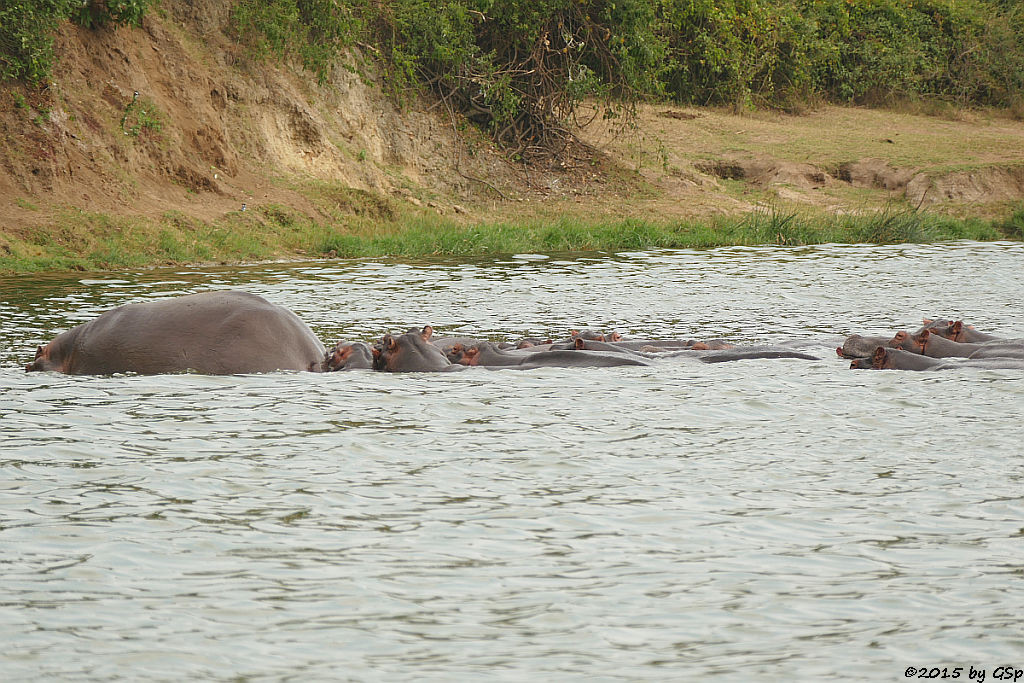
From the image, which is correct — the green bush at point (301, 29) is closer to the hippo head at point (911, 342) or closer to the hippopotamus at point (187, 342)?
the hippopotamus at point (187, 342)

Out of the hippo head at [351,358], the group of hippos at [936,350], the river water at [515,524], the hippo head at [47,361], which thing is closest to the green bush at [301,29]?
the river water at [515,524]

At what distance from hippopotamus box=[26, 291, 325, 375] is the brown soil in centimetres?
713

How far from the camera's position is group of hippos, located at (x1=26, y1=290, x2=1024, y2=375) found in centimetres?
786

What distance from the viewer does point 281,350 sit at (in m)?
8.02

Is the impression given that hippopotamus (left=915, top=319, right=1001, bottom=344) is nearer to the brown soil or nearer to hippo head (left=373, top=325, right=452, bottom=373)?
hippo head (left=373, top=325, right=452, bottom=373)

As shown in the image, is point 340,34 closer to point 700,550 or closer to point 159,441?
point 159,441

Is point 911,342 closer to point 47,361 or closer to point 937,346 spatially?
point 937,346

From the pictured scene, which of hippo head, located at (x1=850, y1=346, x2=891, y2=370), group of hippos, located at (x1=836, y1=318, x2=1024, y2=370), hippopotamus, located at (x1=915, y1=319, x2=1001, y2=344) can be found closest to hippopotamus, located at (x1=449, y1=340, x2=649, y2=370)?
hippo head, located at (x1=850, y1=346, x2=891, y2=370)

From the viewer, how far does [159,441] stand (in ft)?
19.6

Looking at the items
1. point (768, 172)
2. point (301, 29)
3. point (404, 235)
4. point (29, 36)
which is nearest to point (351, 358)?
point (29, 36)

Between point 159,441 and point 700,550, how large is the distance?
2893 millimetres

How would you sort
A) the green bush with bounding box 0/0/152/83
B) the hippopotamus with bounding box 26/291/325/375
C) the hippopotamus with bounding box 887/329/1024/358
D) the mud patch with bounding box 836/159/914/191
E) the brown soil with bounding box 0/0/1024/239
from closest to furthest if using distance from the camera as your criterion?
the hippopotamus with bounding box 26/291/325/375, the hippopotamus with bounding box 887/329/1024/358, the green bush with bounding box 0/0/152/83, the brown soil with bounding box 0/0/1024/239, the mud patch with bounding box 836/159/914/191

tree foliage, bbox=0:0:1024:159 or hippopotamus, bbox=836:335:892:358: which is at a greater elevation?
tree foliage, bbox=0:0:1024:159

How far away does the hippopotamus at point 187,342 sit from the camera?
7844 millimetres
